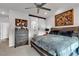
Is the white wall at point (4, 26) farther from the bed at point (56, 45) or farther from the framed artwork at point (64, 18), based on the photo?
the framed artwork at point (64, 18)

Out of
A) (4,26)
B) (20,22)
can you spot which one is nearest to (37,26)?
(20,22)

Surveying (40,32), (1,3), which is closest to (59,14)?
(40,32)

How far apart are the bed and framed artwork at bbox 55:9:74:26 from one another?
0.89ft

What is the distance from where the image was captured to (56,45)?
5.07ft

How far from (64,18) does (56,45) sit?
0.57 m

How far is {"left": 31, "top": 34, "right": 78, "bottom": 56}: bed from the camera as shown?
153 cm

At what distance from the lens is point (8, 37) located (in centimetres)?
176

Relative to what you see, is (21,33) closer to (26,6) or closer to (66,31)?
(26,6)

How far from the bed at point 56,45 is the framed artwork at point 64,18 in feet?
0.89

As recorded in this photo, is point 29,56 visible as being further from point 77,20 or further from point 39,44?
point 77,20

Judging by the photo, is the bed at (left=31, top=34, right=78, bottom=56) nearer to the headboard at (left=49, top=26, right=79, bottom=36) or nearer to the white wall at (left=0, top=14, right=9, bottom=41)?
the headboard at (left=49, top=26, right=79, bottom=36)

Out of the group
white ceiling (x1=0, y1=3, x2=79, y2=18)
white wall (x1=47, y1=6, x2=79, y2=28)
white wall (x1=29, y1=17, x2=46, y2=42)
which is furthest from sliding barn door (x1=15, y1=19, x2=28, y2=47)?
white wall (x1=47, y1=6, x2=79, y2=28)

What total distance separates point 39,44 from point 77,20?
2.82ft

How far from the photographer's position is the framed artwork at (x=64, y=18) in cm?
165
